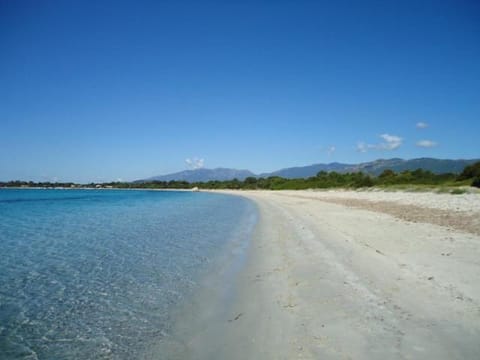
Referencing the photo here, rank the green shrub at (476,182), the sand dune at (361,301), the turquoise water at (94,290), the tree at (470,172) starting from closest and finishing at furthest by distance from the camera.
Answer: the sand dune at (361,301), the turquoise water at (94,290), the green shrub at (476,182), the tree at (470,172)

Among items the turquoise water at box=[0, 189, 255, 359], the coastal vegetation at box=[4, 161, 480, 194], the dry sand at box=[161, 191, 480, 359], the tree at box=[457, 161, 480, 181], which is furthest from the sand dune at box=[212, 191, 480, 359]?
the tree at box=[457, 161, 480, 181]

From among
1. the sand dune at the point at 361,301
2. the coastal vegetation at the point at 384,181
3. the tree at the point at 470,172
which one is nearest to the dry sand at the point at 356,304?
the sand dune at the point at 361,301

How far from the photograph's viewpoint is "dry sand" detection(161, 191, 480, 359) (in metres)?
3.89

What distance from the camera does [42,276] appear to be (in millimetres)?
7883

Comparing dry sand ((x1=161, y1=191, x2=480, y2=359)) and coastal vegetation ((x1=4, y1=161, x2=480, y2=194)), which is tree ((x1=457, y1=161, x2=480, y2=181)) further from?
dry sand ((x1=161, y1=191, x2=480, y2=359))

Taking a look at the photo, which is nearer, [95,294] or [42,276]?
[95,294]

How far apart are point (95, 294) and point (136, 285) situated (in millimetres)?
885

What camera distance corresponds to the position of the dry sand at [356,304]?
12.8 feet

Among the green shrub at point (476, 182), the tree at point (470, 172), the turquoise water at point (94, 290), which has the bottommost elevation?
the turquoise water at point (94, 290)

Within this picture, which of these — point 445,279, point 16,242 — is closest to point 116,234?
point 16,242

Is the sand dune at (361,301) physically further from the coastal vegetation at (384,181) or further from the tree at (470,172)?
the tree at (470,172)

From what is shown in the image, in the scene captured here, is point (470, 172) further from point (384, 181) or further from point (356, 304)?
point (356, 304)

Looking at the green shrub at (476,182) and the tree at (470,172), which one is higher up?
the tree at (470,172)

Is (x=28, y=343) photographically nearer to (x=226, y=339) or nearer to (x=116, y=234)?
(x=226, y=339)
